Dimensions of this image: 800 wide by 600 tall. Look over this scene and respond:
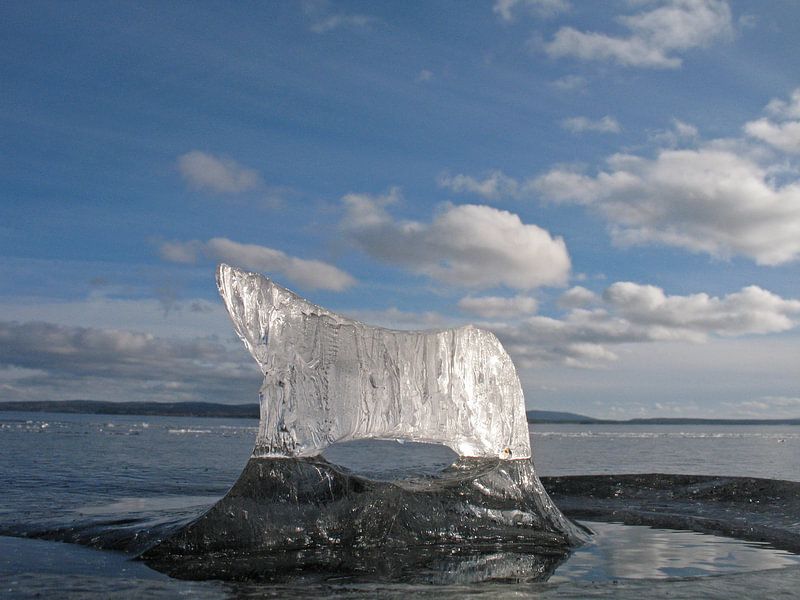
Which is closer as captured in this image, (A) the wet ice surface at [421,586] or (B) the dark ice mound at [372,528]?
(A) the wet ice surface at [421,586]

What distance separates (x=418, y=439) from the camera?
33.5 feet

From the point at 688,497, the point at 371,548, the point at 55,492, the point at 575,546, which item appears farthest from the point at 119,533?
the point at 688,497

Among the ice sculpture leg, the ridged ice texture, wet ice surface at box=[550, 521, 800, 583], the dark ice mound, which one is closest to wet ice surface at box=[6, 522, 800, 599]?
wet ice surface at box=[550, 521, 800, 583]

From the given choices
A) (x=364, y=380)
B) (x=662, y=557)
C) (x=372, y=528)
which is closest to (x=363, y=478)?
(x=372, y=528)

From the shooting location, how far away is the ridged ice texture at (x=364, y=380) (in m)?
9.38

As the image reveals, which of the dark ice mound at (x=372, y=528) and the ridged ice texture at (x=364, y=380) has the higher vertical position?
the ridged ice texture at (x=364, y=380)

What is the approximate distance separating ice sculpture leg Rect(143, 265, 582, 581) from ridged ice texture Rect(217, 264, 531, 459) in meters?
0.01

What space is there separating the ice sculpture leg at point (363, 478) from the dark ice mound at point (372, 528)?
2 centimetres

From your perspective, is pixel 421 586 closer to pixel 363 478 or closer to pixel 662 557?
pixel 363 478

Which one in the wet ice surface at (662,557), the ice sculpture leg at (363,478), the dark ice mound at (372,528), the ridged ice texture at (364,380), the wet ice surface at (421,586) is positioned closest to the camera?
the wet ice surface at (421,586)

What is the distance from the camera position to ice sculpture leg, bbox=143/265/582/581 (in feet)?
28.1

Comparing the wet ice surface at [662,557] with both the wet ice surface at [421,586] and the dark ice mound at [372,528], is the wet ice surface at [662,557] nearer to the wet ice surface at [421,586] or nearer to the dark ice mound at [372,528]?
the wet ice surface at [421,586]

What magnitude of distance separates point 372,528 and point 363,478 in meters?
0.71

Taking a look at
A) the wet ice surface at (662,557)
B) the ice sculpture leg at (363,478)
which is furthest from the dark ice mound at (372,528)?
the wet ice surface at (662,557)
